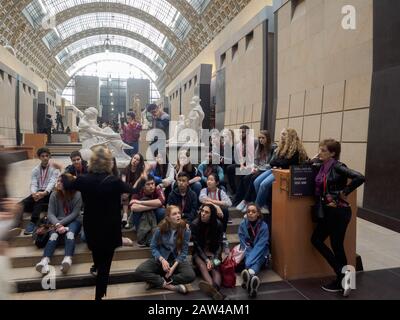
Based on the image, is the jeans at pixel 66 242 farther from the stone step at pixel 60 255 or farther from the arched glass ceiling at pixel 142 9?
the arched glass ceiling at pixel 142 9

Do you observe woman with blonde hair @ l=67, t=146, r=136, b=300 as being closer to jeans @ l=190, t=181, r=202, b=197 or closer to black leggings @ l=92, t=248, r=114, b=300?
black leggings @ l=92, t=248, r=114, b=300

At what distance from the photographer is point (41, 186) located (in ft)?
18.0

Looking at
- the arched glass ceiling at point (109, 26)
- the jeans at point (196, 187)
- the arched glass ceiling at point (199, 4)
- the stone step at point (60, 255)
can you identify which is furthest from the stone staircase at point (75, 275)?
the arched glass ceiling at point (109, 26)

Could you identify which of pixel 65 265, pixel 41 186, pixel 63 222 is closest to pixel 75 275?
pixel 65 265

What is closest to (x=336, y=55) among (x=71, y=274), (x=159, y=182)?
(x=159, y=182)

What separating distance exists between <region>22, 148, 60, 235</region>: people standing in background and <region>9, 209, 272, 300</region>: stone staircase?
49cm

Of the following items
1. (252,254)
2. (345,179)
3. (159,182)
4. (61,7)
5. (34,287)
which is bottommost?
(34,287)

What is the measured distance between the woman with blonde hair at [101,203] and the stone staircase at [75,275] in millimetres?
1087

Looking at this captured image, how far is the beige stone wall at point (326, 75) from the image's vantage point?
687 cm

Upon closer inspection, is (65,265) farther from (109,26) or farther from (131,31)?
(109,26)

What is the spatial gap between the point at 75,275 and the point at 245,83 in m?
11.1

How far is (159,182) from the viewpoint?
5.84 m
